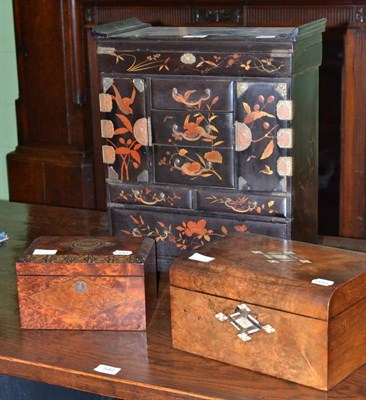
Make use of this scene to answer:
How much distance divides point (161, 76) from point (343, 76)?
4.69ft

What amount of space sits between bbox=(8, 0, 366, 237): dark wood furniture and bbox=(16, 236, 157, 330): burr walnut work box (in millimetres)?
1671

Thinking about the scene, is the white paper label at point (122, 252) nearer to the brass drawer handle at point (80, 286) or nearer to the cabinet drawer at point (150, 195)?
the brass drawer handle at point (80, 286)

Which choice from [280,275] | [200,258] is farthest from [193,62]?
[280,275]

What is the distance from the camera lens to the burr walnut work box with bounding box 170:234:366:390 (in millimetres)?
1817

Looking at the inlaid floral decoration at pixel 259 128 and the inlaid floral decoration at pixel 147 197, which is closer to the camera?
the inlaid floral decoration at pixel 259 128

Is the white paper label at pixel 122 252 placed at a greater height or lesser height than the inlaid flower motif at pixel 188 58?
lesser

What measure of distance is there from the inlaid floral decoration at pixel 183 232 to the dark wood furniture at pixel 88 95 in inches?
54.7

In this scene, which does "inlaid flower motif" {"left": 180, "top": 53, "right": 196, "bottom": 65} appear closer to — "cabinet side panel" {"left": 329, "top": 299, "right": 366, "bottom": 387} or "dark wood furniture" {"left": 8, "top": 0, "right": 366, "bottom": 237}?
"cabinet side panel" {"left": 329, "top": 299, "right": 366, "bottom": 387}

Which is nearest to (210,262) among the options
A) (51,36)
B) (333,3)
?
(333,3)

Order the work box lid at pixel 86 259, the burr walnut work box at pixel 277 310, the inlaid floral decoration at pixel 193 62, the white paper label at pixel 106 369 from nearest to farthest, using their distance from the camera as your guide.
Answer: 1. the burr walnut work box at pixel 277 310
2. the white paper label at pixel 106 369
3. the work box lid at pixel 86 259
4. the inlaid floral decoration at pixel 193 62

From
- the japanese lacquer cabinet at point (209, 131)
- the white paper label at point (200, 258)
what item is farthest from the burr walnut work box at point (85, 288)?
the japanese lacquer cabinet at point (209, 131)

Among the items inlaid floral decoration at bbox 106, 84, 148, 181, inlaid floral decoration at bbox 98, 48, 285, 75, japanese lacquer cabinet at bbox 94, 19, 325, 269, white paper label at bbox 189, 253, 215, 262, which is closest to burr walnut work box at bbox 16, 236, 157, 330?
white paper label at bbox 189, 253, 215, 262

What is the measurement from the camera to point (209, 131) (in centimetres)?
231

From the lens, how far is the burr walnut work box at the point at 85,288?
2088mm
